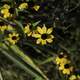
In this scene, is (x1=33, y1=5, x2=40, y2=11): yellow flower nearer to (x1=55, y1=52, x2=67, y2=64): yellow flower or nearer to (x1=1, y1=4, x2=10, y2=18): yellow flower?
(x1=1, y1=4, x2=10, y2=18): yellow flower

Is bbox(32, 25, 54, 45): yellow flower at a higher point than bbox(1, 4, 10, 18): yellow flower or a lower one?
lower

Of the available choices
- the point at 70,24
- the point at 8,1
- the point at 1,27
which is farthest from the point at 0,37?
the point at 70,24

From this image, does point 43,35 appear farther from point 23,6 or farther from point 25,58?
point 23,6

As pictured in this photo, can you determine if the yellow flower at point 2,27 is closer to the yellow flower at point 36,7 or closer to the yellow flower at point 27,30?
the yellow flower at point 27,30

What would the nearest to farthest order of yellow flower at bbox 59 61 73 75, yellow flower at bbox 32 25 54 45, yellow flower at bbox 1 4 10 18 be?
yellow flower at bbox 59 61 73 75
yellow flower at bbox 32 25 54 45
yellow flower at bbox 1 4 10 18

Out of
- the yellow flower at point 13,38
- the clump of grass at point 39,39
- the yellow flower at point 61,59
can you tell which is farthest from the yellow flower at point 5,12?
the yellow flower at point 61,59

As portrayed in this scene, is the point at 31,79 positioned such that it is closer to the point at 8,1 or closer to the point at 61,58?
the point at 61,58

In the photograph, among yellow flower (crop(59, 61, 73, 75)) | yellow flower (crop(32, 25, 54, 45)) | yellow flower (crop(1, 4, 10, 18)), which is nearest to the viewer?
yellow flower (crop(59, 61, 73, 75))

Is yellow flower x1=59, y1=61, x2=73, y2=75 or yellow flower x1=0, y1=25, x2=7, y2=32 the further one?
yellow flower x1=0, y1=25, x2=7, y2=32

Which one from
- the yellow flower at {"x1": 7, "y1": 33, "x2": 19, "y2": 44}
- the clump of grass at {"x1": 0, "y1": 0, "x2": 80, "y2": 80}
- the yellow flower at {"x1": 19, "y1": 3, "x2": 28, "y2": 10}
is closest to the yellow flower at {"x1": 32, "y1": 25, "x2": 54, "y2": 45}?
the clump of grass at {"x1": 0, "y1": 0, "x2": 80, "y2": 80}

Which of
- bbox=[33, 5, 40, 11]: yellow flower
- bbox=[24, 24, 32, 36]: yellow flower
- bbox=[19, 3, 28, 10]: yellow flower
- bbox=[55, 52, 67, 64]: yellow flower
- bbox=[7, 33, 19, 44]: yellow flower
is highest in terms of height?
bbox=[19, 3, 28, 10]: yellow flower
